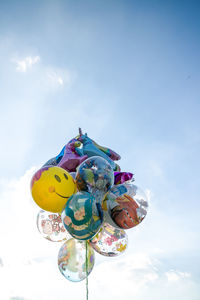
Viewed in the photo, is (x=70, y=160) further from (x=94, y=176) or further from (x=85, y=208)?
(x=85, y=208)

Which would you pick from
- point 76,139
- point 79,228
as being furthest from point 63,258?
point 76,139

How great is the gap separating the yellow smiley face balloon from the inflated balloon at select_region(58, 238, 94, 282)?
2.24ft

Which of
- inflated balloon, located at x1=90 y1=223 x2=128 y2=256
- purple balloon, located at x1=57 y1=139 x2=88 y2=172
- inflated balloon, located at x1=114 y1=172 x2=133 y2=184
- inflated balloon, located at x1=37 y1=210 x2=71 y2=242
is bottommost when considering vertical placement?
inflated balloon, located at x1=90 y1=223 x2=128 y2=256

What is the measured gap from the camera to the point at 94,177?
95.2 inches

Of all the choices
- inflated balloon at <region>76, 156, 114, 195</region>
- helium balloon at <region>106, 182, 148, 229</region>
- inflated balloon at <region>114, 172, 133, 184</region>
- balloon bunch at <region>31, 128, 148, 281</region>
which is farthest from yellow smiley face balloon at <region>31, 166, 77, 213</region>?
inflated balloon at <region>114, 172, 133, 184</region>

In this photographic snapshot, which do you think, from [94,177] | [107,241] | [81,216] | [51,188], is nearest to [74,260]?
[107,241]

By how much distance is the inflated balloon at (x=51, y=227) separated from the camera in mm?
2988

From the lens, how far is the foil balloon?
243 centimetres

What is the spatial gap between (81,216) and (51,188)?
0.50 meters

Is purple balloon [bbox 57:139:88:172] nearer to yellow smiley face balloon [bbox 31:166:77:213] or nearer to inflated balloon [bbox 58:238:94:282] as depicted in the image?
yellow smiley face balloon [bbox 31:166:77:213]

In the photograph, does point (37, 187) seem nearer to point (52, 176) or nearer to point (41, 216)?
point (52, 176)

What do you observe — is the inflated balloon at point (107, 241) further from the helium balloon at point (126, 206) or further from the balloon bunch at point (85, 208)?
the helium balloon at point (126, 206)

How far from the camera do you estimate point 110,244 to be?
9.45 ft

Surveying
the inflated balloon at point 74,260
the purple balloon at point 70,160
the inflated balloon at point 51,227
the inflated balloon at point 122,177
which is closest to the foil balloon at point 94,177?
the inflated balloon at point 122,177
